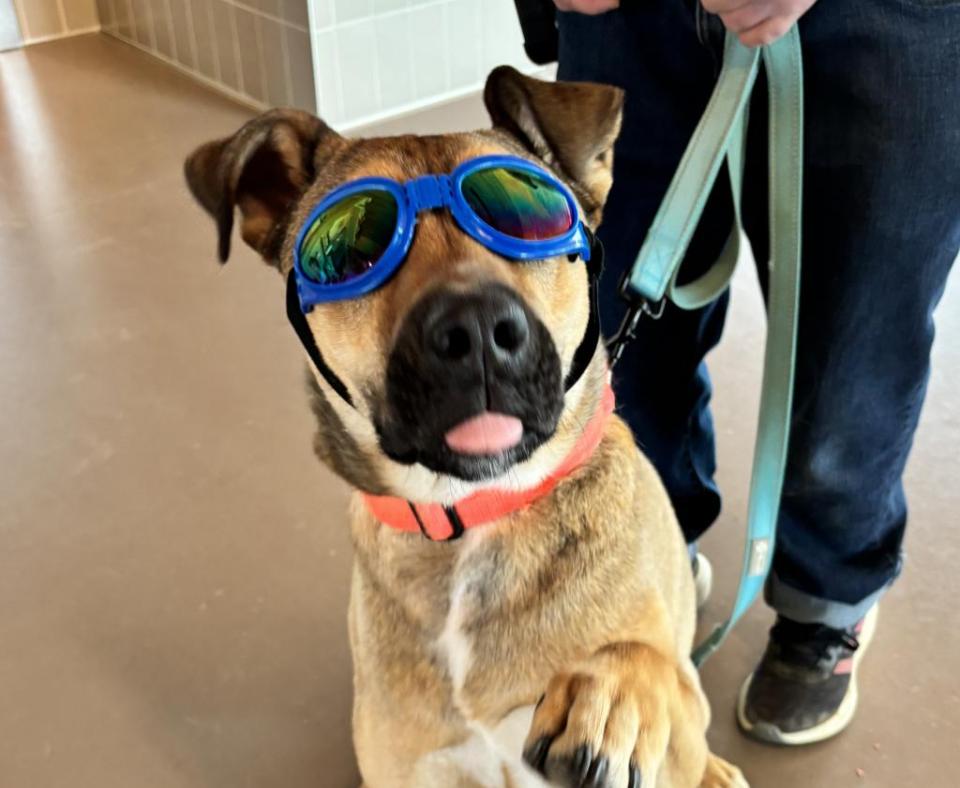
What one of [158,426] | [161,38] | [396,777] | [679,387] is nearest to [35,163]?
[161,38]

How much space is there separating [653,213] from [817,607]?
0.77 metres

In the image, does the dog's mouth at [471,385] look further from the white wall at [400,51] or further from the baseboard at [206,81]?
the baseboard at [206,81]

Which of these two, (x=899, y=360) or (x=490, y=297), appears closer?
(x=490, y=297)

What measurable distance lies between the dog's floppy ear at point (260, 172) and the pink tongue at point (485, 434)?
42cm

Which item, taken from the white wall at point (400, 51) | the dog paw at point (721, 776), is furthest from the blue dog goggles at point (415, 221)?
the white wall at point (400, 51)

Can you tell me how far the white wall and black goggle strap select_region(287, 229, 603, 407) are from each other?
2837 mm

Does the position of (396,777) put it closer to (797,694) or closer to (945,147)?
(797,694)

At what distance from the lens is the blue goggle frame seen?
1117 mm

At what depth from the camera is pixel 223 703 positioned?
6.21ft

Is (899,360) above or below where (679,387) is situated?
above

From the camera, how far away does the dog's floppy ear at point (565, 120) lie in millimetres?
1275

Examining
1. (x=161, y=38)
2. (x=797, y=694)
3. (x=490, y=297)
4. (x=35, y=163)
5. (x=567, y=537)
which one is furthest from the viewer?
(x=161, y=38)

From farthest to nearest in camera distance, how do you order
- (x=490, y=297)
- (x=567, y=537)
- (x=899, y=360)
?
(x=899, y=360), (x=567, y=537), (x=490, y=297)

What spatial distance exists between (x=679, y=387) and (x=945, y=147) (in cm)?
69
